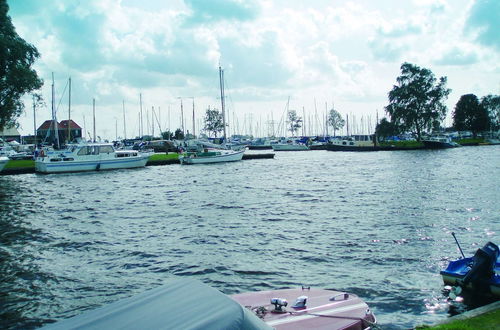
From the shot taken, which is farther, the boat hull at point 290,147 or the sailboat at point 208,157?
the boat hull at point 290,147

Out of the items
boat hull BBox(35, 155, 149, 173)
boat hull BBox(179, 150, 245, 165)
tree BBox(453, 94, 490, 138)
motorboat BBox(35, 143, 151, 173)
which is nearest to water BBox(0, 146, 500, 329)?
boat hull BBox(35, 155, 149, 173)

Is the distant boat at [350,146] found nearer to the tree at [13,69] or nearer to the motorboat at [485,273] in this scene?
the tree at [13,69]

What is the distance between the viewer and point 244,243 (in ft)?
64.6

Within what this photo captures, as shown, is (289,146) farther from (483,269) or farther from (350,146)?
(483,269)

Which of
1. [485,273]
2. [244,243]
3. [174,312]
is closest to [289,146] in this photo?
[244,243]

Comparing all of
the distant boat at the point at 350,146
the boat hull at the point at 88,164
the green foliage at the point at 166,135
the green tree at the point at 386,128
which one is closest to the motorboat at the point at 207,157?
the boat hull at the point at 88,164

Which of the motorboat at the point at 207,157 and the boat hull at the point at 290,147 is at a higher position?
the boat hull at the point at 290,147

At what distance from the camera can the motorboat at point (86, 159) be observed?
62.0 metres

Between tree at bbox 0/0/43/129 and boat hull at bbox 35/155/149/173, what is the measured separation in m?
10.3

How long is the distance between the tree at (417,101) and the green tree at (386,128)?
3.90ft

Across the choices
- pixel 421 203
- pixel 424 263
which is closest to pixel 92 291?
pixel 424 263

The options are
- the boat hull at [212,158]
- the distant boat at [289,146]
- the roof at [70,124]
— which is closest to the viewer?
the boat hull at [212,158]

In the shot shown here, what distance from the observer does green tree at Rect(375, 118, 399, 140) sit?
113 metres

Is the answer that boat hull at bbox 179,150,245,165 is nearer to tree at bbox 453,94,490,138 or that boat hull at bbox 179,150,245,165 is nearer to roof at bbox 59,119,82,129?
roof at bbox 59,119,82,129
